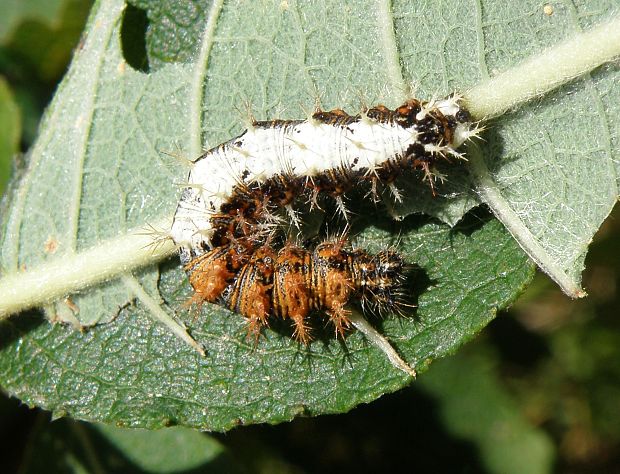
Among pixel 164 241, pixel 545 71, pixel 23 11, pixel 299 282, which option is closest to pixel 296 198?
pixel 299 282

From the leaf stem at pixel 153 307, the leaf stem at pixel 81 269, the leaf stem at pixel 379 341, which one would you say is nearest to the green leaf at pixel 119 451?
the leaf stem at pixel 153 307

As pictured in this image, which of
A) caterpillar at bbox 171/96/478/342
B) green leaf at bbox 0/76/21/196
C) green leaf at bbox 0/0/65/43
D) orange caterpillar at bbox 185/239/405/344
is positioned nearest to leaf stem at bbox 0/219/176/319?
caterpillar at bbox 171/96/478/342

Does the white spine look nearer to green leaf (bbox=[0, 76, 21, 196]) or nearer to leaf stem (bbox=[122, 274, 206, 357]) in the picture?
leaf stem (bbox=[122, 274, 206, 357])

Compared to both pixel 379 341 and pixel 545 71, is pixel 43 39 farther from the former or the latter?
pixel 545 71

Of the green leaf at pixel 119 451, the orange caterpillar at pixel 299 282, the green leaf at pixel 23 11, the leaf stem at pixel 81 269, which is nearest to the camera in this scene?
the orange caterpillar at pixel 299 282

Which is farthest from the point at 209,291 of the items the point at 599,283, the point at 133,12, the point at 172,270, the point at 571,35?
the point at 599,283

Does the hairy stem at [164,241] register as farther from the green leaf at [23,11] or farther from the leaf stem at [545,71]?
the green leaf at [23,11]

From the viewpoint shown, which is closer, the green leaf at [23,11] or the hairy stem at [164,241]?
the hairy stem at [164,241]
